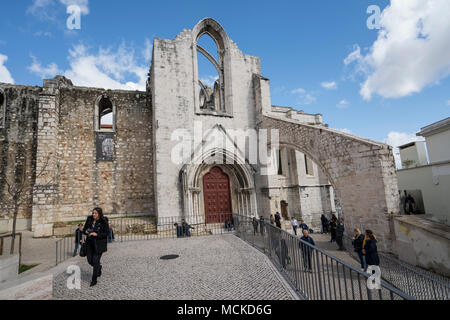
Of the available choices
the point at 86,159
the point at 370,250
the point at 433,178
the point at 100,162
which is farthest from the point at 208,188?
the point at 433,178

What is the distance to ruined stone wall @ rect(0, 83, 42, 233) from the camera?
1149cm

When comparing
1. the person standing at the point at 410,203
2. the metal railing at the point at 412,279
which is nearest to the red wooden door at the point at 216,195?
the metal railing at the point at 412,279

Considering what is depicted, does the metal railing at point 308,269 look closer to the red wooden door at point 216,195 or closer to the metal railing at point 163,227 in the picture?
the metal railing at point 163,227

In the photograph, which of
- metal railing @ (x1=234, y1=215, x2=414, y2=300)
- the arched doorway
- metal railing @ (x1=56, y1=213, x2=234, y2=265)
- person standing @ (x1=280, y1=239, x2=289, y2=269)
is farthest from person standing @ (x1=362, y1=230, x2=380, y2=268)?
the arched doorway

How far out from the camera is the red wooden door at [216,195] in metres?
12.8

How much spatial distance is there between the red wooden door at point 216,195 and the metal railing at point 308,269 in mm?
5215

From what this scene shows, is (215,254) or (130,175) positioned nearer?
(215,254)

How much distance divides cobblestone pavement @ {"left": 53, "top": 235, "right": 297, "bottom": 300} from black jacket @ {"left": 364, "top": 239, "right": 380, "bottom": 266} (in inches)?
109

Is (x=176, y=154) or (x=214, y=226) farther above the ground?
(x=176, y=154)

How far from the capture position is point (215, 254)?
6484 millimetres

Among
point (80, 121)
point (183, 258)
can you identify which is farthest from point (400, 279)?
point (80, 121)

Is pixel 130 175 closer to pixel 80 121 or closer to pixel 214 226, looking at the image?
pixel 80 121

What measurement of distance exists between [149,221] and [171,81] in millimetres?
7580

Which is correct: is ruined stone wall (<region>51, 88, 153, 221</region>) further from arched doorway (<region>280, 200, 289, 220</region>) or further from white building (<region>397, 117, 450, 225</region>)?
white building (<region>397, 117, 450, 225</region>)
